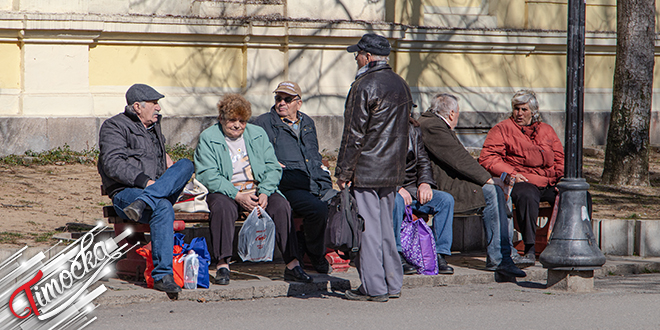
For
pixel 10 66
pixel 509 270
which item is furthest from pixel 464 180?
pixel 10 66

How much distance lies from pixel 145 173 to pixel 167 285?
98 cm

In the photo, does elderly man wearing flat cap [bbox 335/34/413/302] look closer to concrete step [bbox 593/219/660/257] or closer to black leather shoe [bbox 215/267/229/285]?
black leather shoe [bbox 215/267/229/285]

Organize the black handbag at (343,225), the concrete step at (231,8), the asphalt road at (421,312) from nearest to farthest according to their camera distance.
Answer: the asphalt road at (421,312) → the black handbag at (343,225) → the concrete step at (231,8)

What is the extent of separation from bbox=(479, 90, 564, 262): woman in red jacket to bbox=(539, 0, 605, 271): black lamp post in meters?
1.13

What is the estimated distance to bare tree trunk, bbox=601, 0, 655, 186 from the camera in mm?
11172

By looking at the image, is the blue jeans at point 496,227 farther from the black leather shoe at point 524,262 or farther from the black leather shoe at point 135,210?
the black leather shoe at point 135,210

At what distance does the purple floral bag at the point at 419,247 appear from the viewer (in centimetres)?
680

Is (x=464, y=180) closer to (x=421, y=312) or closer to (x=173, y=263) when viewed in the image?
(x=421, y=312)

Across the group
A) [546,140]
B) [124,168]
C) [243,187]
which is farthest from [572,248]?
[124,168]

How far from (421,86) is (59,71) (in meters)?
5.62

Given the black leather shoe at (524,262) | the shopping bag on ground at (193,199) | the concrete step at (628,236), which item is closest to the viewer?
the shopping bag on ground at (193,199)

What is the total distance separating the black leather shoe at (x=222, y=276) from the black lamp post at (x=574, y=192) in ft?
8.10

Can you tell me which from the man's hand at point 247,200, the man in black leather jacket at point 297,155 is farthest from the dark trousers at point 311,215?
the man's hand at point 247,200

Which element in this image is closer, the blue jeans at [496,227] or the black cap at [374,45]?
the black cap at [374,45]
